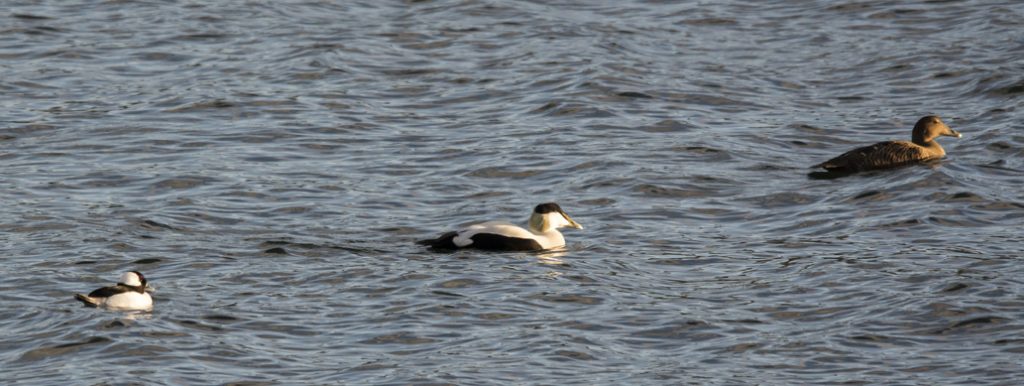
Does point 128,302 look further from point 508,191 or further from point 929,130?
point 929,130

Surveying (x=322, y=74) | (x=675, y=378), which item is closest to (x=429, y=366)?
(x=675, y=378)

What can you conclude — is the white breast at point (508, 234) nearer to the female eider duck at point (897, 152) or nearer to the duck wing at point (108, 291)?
the duck wing at point (108, 291)

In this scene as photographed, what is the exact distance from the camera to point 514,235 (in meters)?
15.4

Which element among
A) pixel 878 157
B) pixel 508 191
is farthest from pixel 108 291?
pixel 878 157

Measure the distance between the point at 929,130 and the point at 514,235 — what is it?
6.27m

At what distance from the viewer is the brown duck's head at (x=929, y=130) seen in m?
19.5

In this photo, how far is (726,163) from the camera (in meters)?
19.3

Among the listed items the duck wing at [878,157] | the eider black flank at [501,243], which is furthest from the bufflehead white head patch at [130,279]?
the duck wing at [878,157]

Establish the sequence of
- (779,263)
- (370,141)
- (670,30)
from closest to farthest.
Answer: (779,263) < (370,141) < (670,30)

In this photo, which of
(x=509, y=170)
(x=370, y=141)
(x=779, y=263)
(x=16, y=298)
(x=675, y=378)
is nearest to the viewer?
(x=675, y=378)

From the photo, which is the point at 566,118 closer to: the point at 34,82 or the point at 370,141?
the point at 370,141

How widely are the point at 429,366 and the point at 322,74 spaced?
508 inches

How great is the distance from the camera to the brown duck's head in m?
19.5

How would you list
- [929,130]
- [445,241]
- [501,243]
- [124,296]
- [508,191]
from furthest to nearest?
[929,130] < [508,191] < [501,243] < [445,241] < [124,296]
